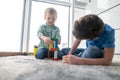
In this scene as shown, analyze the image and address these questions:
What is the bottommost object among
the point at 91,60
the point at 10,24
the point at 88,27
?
the point at 91,60

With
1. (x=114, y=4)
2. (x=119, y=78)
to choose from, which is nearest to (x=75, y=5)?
(x=114, y=4)

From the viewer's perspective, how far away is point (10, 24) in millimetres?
2172

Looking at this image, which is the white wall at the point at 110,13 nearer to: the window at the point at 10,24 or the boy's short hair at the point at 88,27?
the boy's short hair at the point at 88,27

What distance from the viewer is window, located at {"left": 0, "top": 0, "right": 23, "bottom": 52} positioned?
2.13 meters

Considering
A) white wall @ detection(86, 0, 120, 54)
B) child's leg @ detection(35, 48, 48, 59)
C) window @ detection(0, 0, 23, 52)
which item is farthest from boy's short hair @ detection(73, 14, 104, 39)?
window @ detection(0, 0, 23, 52)

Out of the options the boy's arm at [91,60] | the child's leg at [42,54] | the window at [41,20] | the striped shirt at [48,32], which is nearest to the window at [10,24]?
the window at [41,20]

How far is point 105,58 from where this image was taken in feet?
2.85

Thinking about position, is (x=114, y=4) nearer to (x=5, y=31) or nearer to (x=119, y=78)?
(x=119, y=78)

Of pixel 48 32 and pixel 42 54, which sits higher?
pixel 48 32

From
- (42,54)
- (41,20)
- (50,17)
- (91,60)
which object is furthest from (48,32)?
(91,60)

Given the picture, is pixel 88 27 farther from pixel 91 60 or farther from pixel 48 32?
pixel 48 32

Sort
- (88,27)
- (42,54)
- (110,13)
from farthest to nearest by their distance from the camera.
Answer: (110,13), (42,54), (88,27)

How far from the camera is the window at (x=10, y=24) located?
213cm

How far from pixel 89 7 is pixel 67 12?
632 millimetres
